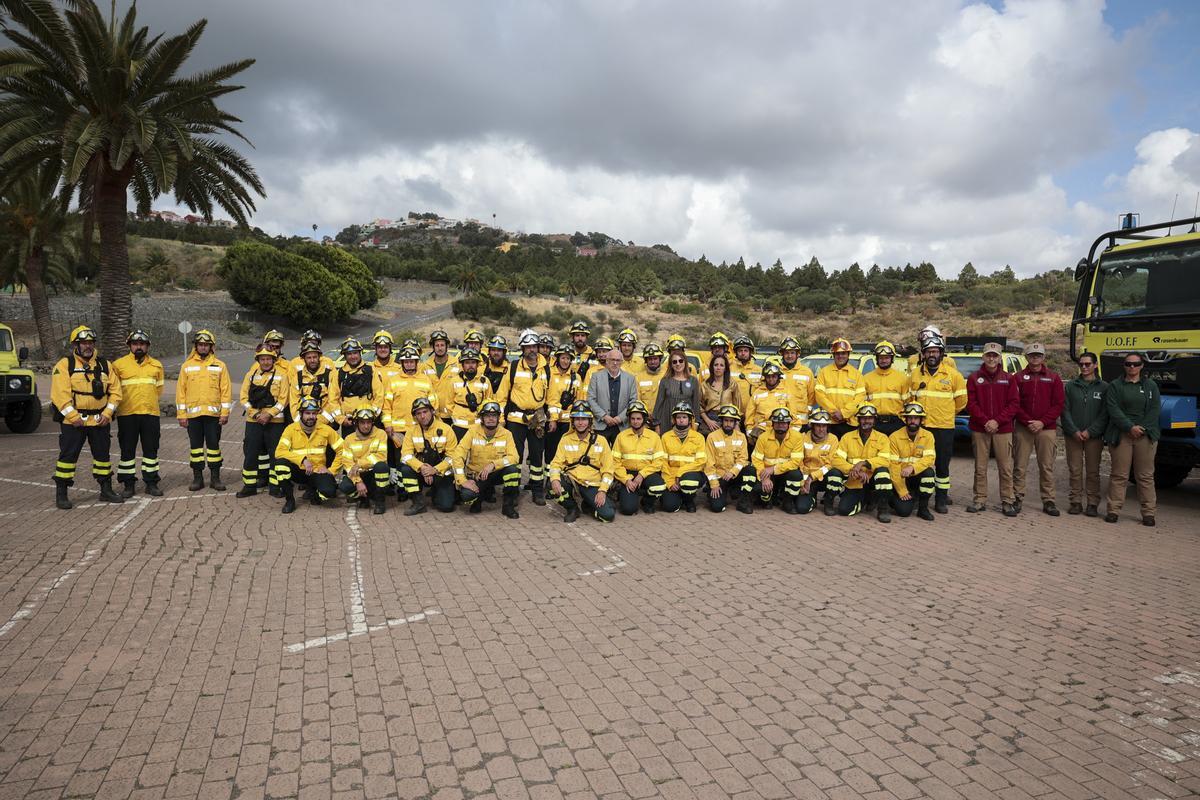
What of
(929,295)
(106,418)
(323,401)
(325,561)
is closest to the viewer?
(325,561)

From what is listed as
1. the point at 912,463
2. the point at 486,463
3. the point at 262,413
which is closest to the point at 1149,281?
the point at 912,463

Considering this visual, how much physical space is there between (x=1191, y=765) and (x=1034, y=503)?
266 inches

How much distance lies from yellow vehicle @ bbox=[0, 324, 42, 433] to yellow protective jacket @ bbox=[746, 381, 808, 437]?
45.7ft

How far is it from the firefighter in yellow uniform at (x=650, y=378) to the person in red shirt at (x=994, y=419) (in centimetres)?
410

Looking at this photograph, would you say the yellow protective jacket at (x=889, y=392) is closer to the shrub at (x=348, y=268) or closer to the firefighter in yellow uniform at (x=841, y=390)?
the firefighter in yellow uniform at (x=841, y=390)

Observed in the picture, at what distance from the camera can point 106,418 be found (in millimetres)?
8367

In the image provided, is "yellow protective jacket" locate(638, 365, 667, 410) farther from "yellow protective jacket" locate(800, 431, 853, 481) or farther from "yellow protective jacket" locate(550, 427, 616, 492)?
"yellow protective jacket" locate(800, 431, 853, 481)

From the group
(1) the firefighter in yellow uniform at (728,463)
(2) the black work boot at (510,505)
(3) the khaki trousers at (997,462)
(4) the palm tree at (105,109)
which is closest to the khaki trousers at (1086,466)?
(3) the khaki trousers at (997,462)

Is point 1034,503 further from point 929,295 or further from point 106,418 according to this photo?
point 929,295

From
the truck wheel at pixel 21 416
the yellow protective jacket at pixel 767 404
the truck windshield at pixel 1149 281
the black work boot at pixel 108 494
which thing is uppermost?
the truck windshield at pixel 1149 281

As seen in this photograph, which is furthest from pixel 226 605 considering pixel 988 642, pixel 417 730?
pixel 988 642

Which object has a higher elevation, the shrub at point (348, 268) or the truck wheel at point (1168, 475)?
the shrub at point (348, 268)

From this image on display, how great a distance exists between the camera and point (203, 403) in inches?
361

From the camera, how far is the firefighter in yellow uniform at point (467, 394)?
9102 mm
